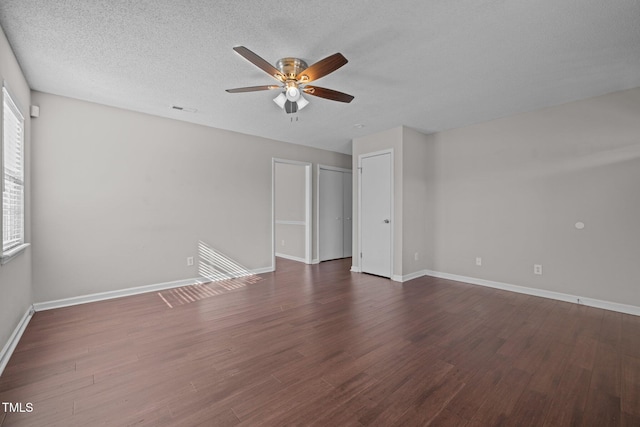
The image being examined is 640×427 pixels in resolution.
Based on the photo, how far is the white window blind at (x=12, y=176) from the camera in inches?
87.7

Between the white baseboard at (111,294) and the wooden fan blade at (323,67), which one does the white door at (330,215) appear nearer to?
the white baseboard at (111,294)

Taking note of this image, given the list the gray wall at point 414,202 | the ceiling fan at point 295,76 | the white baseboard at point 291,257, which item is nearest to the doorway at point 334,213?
the white baseboard at point 291,257

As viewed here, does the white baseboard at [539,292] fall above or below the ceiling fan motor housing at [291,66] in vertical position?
below

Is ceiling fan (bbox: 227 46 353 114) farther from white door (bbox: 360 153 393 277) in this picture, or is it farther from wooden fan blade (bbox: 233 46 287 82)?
white door (bbox: 360 153 393 277)

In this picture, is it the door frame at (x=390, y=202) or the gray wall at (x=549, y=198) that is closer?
the gray wall at (x=549, y=198)

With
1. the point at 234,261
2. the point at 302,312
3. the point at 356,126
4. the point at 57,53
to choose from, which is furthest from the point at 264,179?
the point at 57,53

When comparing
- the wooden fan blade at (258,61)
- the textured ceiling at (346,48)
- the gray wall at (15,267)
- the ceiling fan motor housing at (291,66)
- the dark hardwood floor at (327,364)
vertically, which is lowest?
the dark hardwood floor at (327,364)

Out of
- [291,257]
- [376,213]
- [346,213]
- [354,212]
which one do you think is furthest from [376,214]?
[291,257]

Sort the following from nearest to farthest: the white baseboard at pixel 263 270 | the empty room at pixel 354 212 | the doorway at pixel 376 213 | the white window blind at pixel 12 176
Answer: the empty room at pixel 354 212
the white window blind at pixel 12 176
the doorway at pixel 376 213
the white baseboard at pixel 263 270

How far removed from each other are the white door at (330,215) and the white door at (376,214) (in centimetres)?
124

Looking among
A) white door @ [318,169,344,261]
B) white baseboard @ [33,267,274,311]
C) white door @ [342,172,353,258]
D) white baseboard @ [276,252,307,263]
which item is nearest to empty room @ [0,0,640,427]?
white baseboard @ [33,267,274,311]

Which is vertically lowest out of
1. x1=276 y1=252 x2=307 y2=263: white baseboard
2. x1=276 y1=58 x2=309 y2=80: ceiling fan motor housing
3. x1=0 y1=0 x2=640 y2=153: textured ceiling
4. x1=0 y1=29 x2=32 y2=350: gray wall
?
x1=276 y1=252 x2=307 y2=263: white baseboard

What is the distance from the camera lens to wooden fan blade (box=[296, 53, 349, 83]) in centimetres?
202

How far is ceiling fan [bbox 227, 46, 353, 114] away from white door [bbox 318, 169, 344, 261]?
326cm
